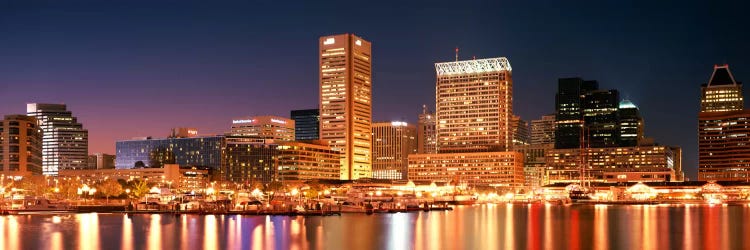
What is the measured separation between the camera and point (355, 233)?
96500 millimetres

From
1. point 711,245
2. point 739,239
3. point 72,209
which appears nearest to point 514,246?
point 711,245

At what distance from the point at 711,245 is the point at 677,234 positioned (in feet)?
45.4

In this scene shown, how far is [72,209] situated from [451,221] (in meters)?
63.1

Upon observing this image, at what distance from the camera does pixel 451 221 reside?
12181 centimetres

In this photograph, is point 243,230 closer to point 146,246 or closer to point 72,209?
point 146,246

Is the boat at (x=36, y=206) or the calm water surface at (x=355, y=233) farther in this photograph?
the boat at (x=36, y=206)

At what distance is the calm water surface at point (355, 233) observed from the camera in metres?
84.4

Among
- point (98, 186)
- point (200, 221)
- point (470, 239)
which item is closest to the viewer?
point (470, 239)

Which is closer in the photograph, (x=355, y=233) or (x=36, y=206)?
(x=355, y=233)

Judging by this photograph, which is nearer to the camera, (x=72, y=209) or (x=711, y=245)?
(x=711, y=245)

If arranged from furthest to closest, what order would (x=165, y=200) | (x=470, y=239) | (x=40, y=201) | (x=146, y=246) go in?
(x=165, y=200)
(x=40, y=201)
(x=470, y=239)
(x=146, y=246)

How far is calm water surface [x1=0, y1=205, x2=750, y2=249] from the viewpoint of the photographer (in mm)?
84375

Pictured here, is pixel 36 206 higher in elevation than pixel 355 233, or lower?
higher

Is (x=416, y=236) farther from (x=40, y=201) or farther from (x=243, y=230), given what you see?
(x=40, y=201)
